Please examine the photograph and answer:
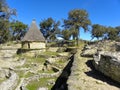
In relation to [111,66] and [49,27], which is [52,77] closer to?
[111,66]

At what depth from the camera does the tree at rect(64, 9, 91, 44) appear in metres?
49.1

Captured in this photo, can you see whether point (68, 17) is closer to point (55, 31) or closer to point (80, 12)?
point (80, 12)

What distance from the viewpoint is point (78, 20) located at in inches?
1954

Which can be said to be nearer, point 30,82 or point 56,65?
point 30,82

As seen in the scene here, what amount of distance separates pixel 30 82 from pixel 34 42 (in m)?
16.4

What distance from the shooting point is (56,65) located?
75.9 feet

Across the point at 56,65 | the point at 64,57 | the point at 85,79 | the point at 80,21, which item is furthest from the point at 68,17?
the point at 85,79

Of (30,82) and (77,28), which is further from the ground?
(77,28)

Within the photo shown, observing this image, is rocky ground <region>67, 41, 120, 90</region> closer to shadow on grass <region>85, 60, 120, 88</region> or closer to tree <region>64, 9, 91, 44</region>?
shadow on grass <region>85, 60, 120, 88</region>

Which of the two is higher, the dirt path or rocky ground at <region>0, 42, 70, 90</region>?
the dirt path

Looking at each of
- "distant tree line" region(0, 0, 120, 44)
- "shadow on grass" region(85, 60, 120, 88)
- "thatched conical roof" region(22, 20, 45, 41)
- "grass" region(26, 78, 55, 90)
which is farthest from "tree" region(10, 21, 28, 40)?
Answer: "shadow on grass" region(85, 60, 120, 88)

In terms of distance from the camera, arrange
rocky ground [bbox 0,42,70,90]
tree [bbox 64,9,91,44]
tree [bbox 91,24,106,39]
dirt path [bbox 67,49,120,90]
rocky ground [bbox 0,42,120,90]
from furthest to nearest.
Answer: tree [bbox 91,24,106,39] < tree [bbox 64,9,91,44] < rocky ground [bbox 0,42,70,90] < rocky ground [bbox 0,42,120,90] < dirt path [bbox 67,49,120,90]

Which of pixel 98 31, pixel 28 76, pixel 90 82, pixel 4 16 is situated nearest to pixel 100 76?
pixel 90 82

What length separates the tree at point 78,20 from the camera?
4912 centimetres
